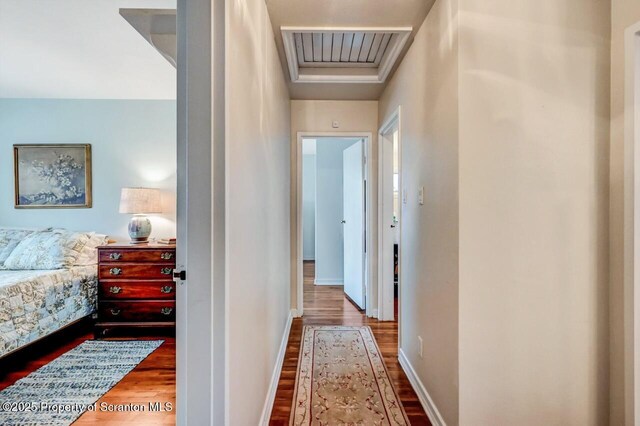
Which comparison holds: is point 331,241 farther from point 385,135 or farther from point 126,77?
point 126,77

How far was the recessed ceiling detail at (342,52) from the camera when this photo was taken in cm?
208

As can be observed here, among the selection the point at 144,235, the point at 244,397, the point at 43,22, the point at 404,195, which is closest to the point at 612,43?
the point at 404,195

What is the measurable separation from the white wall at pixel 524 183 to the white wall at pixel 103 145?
3153mm

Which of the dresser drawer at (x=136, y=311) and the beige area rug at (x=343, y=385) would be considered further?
the dresser drawer at (x=136, y=311)

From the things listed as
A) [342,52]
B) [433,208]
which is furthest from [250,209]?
[342,52]

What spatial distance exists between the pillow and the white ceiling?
158 centimetres

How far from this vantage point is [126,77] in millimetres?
2957

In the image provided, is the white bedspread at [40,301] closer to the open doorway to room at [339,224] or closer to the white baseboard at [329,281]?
the open doorway to room at [339,224]

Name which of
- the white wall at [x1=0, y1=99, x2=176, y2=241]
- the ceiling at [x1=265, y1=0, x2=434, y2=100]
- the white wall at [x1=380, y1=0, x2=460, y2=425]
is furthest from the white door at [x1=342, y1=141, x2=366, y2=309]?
the white wall at [x1=0, y1=99, x2=176, y2=241]

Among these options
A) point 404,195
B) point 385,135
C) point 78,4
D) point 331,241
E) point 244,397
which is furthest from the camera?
point 331,241

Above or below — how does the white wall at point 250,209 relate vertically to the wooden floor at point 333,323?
above

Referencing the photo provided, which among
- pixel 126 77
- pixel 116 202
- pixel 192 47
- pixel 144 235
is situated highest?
pixel 126 77

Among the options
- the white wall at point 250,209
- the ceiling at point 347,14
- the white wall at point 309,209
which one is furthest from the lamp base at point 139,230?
the white wall at point 309,209

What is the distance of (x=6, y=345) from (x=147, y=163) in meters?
2.00
